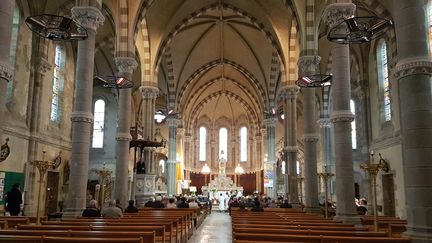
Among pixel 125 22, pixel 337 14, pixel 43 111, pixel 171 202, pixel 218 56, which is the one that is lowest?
pixel 171 202

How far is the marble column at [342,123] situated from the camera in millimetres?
12172

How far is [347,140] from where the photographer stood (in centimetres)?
1269

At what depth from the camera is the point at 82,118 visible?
13094mm

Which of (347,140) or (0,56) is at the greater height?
(0,56)

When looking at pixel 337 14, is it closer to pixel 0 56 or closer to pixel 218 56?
pixel 0 56

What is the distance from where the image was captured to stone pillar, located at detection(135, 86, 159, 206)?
828 inches

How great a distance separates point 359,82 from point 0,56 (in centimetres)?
2130

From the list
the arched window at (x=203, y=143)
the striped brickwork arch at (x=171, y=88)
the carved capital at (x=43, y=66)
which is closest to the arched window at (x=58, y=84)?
the carved capital at (x=43, y=66)

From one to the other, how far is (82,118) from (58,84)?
523 inches

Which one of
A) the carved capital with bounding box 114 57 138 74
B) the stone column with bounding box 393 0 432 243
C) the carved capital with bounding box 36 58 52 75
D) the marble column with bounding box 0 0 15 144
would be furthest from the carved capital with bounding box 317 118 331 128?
the marble column with bounding box 0 0 15 144

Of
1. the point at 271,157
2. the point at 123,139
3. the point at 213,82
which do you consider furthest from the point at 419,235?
the point at 213,82

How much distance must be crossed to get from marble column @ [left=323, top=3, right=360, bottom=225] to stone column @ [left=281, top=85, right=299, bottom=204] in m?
10.3

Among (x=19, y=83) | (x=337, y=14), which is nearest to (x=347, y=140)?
(x=337, y=14)

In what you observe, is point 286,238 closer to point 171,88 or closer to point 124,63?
point 124,63
